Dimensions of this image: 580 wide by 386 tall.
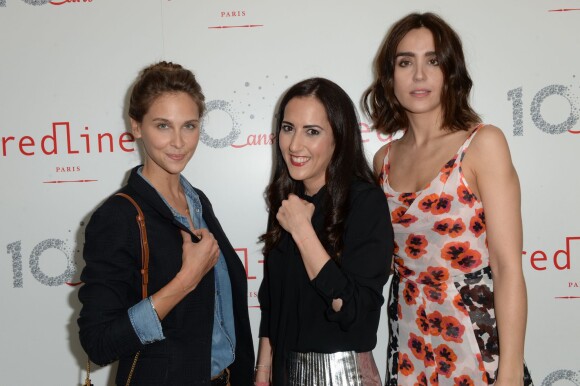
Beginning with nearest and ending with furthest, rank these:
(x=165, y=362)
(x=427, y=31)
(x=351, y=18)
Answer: (x=165, y=362)
(x=427, y=31)
(x=351, y=18)

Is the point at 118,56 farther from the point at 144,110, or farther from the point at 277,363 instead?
the point at 277,363

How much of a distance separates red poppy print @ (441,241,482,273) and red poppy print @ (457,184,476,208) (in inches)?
4.7

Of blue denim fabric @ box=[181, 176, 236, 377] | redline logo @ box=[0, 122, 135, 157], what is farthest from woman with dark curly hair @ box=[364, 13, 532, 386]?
redline logo @ box=[0, 122, 135, 157]

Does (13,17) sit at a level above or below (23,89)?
above

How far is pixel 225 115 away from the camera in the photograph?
239 cm

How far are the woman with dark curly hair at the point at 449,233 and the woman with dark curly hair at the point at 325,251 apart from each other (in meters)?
0.20

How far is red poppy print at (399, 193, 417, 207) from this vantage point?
1.73 metres

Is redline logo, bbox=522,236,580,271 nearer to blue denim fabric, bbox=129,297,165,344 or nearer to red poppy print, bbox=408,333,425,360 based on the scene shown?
red poppy print, bbox=408,333,425,360

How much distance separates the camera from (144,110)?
1567 mm

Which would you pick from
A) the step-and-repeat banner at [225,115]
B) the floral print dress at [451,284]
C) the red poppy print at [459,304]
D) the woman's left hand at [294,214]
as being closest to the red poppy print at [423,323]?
the floral print dress at [451,284]

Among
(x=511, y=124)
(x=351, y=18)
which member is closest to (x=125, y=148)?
(x=351, y=18)

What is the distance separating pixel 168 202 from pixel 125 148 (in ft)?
2.86

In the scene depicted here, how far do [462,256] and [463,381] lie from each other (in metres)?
0.37

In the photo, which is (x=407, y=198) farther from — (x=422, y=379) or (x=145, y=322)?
(x=145, y=322)
